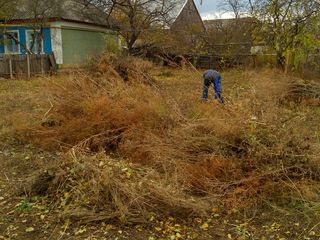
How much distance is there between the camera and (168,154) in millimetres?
4488

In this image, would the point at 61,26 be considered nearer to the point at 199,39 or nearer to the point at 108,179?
the point at 199,39

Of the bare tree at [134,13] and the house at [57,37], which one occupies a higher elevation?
the bare tree at [134,13]

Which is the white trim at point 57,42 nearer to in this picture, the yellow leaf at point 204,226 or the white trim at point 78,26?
the white trim at point 78,26

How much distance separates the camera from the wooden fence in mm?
14289

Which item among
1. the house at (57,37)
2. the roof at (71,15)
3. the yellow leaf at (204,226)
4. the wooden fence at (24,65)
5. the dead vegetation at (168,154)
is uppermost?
the roof at (71,15)

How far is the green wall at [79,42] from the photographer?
64.7 feet

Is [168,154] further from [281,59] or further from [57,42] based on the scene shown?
[57,42]

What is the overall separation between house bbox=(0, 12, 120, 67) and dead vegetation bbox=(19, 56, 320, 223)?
507 inches

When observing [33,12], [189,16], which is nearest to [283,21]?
[33,12]

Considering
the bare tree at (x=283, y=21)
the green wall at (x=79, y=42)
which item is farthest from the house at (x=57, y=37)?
the bare tree at (x=283, y=21)

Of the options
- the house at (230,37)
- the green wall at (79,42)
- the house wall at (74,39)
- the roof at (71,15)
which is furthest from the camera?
the green wall at (79,42)

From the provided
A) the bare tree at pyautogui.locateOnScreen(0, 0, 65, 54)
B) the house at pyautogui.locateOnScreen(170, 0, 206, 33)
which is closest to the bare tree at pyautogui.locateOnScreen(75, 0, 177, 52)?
the bare tree at pyautogui.locateOnScreen(0, 0, 65, 54)

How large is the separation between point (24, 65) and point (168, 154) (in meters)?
12.0

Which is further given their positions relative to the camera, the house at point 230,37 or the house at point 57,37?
the house at point 230,37
